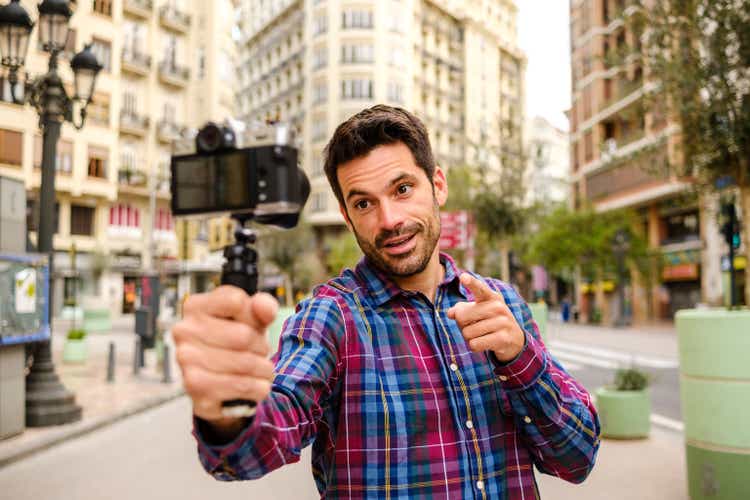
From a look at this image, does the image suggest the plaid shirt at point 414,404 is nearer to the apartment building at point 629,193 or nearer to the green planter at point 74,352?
the green planter at point 74,352

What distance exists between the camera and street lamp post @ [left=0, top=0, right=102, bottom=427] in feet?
27.1

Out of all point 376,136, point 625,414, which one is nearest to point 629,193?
point 625,414

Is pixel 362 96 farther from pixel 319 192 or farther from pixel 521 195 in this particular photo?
pixel 521 195

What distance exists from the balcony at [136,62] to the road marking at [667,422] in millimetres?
36709

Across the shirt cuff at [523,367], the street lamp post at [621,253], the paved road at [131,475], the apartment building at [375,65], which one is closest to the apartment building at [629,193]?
the street lamp post at [621,253]

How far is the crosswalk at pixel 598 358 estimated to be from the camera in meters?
15.5

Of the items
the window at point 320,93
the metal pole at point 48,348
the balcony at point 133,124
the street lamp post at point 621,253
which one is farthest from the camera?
the window at point 320,93

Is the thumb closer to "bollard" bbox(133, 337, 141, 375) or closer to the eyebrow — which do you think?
the eyebrow

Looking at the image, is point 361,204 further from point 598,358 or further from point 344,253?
point 344,253

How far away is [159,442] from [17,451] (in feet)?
4.75

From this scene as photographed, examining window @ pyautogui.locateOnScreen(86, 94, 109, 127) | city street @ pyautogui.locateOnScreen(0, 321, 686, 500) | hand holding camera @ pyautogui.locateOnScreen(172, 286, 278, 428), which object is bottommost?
city street @ pyautogui.locateOnScreen(0, 321, 686, 500)

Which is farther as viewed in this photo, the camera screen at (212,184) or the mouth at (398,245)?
the mouth at (398,245)

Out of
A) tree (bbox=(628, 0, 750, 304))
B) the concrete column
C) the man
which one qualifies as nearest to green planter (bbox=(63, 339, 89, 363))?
tree (bbox=(628, 0, 750, 304))

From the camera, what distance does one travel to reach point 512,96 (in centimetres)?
6769
